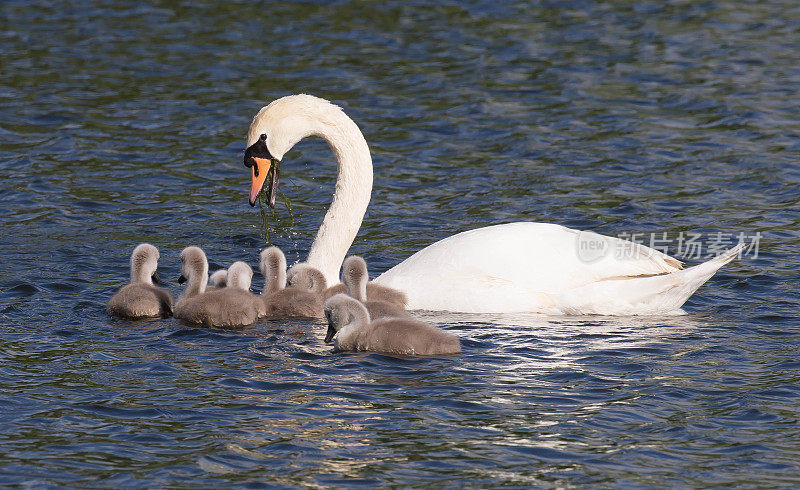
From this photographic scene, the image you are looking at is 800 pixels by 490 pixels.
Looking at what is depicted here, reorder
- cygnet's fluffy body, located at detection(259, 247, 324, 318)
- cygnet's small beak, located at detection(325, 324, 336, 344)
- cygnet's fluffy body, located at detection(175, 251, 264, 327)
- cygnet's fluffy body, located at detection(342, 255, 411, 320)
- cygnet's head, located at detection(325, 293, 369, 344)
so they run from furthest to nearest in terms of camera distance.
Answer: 1. cygnet's fluffy body, located at detection(259, 247, 324, 318)
2. cygnet's fluffy body, located at detection(175, 251, 264, 327)
3. cygnet's fluffy body, located at detection(342, 255, 411, 320)
4. cygnet's small beak, located at detection(325, 324, 336, 344)
5. cygnet's head, located at detection(325, 293, 369, 344)

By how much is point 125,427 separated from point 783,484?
3777 mm

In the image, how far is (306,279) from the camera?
10.3 meters

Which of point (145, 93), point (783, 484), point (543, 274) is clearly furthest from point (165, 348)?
point (145, 93)

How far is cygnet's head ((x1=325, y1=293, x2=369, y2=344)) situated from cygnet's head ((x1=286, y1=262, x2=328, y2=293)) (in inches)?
47.4

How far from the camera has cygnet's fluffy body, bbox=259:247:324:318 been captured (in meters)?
9.95

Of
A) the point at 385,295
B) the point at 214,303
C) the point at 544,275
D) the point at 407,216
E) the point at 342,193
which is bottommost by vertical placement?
the point at 214,303

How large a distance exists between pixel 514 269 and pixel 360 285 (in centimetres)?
120

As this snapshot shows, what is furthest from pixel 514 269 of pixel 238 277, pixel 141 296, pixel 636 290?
pixel 141 296

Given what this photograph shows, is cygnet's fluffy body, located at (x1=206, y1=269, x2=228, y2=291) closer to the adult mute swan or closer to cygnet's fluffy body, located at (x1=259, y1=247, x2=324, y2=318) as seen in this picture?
cygnet's fluffy body, located at (x1=259, y1=247, x2=324, y2=318)

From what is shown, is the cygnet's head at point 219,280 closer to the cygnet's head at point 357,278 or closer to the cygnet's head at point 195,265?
the cygnet's head at point 195,265

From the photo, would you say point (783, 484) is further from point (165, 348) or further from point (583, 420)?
point (165, 348)

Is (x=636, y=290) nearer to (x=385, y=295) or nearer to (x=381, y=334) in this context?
(x=385, y=295)

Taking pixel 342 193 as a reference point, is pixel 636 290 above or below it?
below

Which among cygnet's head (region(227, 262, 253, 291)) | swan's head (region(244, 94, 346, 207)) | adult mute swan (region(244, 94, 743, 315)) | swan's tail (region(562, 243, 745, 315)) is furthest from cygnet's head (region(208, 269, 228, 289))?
swan's tail (region(562, 243, 745, 315))
